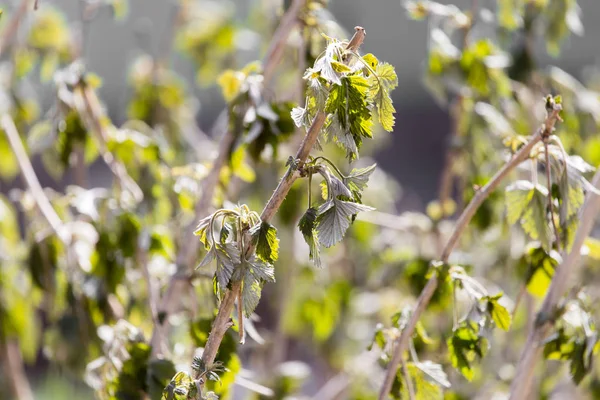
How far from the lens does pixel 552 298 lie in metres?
0.74

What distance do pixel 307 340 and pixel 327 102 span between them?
117 cm

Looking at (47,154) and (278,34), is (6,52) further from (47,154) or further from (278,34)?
(278,34)

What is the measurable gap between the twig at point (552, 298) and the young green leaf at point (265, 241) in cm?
33

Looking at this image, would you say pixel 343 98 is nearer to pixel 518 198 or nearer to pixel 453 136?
pixel 518 198

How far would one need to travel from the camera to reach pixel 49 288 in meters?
0.99

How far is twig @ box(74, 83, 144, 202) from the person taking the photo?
91cm

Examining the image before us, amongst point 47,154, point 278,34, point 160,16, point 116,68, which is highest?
point 278,34

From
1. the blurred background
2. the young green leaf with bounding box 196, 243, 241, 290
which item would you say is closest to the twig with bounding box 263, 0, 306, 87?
the young green leaf with bounding box 196, 243, 241, 290

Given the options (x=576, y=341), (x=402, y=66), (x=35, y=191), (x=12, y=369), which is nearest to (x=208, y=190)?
(x=35, y=191)

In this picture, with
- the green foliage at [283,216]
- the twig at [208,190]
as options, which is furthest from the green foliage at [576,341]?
the twig at [208,190]

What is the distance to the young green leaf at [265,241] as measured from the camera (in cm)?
54

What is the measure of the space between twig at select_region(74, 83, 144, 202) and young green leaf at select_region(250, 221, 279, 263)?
43cm

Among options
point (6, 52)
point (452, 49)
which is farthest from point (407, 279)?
point (6, 52)

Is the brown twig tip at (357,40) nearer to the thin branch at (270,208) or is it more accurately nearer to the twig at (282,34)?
the thin branch at (270,208)
